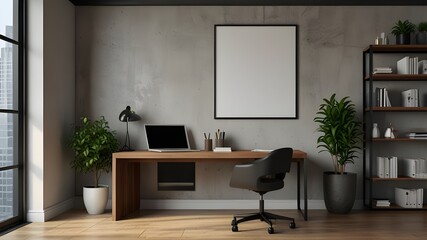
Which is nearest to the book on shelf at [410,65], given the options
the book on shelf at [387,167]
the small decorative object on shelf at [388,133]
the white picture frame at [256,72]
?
the small decorative object on shelf at [388,133]

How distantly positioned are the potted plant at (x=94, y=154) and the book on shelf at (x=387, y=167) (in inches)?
127

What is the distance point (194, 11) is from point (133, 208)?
2605 millimetres

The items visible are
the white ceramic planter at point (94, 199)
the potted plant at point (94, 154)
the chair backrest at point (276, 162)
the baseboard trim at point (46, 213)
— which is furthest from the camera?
the white ceramic planter at point (94, 199)

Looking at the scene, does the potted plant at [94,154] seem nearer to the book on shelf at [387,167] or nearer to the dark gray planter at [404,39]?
the book on shelf at [387,167]

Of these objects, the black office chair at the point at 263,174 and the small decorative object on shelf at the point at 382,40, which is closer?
the black office chair at the point at 263,174

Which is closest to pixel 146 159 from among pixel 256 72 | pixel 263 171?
pixel 263 171

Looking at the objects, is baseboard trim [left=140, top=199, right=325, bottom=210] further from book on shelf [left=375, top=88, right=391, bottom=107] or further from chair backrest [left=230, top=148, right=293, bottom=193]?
book on shelf [left=375, top=88, right=391, bottom=107]

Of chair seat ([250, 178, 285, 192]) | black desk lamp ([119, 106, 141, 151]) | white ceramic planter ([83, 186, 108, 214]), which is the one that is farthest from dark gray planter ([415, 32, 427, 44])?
white ceramic planter ([83, 186, 108, 214])

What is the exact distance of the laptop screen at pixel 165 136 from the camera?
17.9ft

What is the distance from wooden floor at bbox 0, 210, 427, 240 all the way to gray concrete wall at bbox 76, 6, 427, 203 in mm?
564

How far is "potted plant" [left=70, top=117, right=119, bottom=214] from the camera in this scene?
17.2 feet

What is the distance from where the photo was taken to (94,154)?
5266 millimetres

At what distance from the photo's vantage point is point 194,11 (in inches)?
229

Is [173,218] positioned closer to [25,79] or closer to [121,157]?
[121,157]
